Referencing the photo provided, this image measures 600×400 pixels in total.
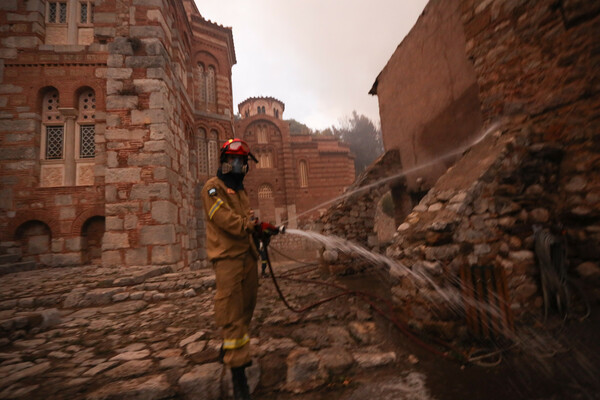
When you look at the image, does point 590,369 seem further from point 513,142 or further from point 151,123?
point 151,123

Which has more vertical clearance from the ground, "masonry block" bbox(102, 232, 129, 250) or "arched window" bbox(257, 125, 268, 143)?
"arched window" bbox(257, 125, 268, 143)

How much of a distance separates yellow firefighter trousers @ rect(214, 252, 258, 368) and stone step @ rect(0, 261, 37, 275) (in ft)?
22.6

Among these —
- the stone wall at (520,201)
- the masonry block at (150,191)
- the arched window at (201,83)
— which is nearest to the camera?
the stone wall at (520,201)

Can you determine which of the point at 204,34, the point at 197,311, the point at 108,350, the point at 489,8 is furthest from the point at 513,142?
the point at 204,34

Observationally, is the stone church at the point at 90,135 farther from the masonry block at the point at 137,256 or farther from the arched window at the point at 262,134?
the arched window at the point at 262,134

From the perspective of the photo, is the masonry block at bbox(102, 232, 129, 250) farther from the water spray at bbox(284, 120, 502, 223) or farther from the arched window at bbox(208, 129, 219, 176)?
the arched window at bbox(208, 129, 219, 176)

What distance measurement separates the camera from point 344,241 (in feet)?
20.3

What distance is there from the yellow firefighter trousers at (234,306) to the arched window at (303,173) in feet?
75.9

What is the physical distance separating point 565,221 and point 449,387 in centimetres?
231

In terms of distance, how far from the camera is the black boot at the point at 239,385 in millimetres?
2033

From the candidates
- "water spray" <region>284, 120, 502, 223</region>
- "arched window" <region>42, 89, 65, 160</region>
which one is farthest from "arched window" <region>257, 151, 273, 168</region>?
"water spray" <region>284, 120, 502, 223</region>

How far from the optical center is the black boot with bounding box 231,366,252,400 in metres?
2.03

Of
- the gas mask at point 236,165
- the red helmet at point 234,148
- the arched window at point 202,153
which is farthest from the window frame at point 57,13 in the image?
the gas mask at point 236,165

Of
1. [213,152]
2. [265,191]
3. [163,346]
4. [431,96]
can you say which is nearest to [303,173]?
[265,191]
